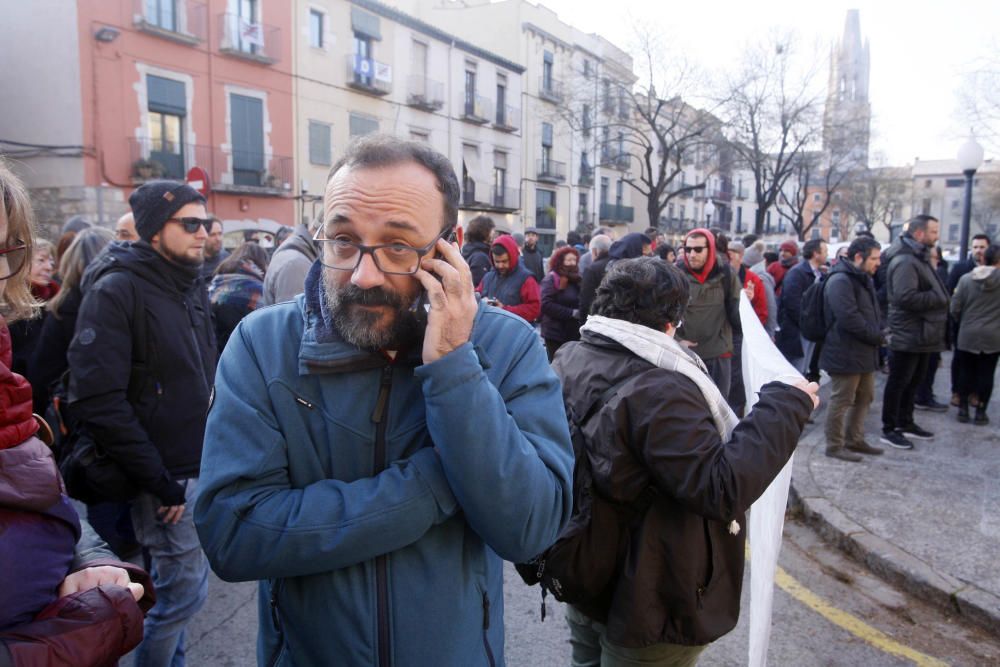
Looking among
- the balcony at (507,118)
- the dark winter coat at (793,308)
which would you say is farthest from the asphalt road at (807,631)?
the balcony at (507,118)

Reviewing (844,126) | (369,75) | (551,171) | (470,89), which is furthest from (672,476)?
(551,171)

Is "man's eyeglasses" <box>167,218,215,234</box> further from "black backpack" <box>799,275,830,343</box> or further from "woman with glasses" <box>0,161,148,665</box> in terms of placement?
"black backpack" <box>799,275,830,343</box>

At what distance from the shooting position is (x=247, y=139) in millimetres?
20609

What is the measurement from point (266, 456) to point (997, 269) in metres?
7.97

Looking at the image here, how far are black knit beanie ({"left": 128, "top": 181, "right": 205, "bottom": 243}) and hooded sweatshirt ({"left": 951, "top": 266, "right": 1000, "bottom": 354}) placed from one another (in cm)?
742

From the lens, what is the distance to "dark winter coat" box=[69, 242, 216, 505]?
7.95ft

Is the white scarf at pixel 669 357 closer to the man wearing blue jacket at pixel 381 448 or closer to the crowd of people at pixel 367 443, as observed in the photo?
the crowd of people at pixel 367 443

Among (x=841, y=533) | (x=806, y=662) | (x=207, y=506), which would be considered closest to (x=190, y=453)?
(x=207, y=506)

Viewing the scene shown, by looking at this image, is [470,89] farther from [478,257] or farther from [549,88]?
[478,257]

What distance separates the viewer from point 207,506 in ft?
4.52

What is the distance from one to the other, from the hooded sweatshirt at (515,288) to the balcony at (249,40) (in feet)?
53.0

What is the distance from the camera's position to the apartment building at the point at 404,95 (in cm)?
2245

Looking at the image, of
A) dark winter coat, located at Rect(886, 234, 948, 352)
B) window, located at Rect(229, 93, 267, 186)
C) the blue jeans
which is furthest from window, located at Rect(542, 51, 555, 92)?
the blue jeans

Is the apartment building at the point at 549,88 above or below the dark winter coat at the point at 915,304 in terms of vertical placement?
above
